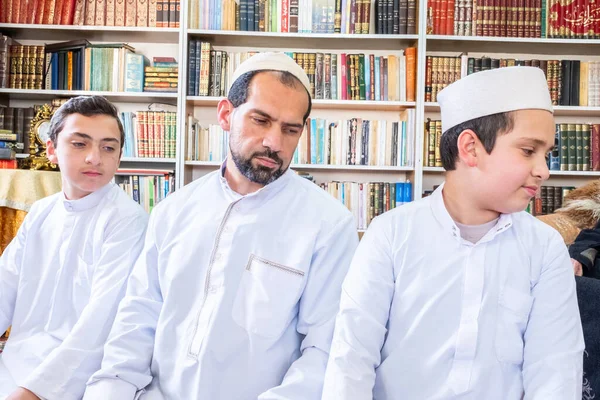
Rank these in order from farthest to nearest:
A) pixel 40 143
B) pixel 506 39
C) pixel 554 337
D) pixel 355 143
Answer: pixel 355 143 < pixel 506 39 < pixel 40 143 < pixel 554 337

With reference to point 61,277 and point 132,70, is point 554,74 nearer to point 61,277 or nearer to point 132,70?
point 132,70

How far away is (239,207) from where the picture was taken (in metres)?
1.38

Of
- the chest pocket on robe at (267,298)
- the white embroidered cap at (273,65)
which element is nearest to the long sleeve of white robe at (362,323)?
the chest pocket on robe at (267,298)

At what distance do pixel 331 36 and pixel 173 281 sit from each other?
2410 millimetres

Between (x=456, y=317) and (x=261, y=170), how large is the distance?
524 millimetres

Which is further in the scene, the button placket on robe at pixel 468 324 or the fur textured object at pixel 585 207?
the fur textured object at pixel 585 207

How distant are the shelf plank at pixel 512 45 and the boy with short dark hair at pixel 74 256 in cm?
232

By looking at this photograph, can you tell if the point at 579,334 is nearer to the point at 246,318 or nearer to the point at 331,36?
the point at 246,318

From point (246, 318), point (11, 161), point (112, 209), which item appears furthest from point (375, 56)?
point (246, 318)

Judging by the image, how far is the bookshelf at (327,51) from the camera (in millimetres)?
3436

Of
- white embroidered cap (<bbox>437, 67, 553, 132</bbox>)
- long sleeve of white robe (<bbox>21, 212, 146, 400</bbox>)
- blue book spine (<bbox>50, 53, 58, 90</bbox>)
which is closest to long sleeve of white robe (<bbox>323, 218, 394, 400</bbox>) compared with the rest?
white embroidered cap (<bbox>437, 67, 553, 132</bbox>)

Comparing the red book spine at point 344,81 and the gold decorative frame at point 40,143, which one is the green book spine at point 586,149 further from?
the gold decorative frame at point 40,143

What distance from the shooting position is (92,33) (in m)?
3.62

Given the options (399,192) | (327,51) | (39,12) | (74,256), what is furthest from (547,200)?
(39,12)
